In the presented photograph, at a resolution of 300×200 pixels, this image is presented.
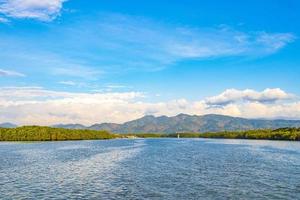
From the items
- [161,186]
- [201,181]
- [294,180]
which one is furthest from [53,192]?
[294,180]

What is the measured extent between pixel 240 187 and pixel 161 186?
1189cm

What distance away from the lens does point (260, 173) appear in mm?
71062

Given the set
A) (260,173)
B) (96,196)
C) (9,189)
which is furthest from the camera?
(260,173)

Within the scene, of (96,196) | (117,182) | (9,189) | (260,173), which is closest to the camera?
(96,196)

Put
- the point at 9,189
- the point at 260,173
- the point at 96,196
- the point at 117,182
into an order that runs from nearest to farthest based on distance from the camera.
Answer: the point at 96,196
the point at 9,189
the point at 117,182
the point at 260,173

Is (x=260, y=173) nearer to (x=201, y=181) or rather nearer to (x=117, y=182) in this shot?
(x=201, y=181)

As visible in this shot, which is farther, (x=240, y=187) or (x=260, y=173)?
(x=260, y=173)

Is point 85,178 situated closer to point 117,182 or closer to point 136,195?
point 117,182

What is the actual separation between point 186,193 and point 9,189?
25.3 meters

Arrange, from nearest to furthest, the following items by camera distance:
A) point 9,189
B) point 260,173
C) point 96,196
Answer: point 96,196, point 9,189, point 260,173

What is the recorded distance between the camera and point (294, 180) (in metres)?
61.8

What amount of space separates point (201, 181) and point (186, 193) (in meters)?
11.1

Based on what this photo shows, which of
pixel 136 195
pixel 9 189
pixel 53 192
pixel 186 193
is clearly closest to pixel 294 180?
pixel 186 193

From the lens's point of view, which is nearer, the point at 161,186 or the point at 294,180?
the point at 161,186
